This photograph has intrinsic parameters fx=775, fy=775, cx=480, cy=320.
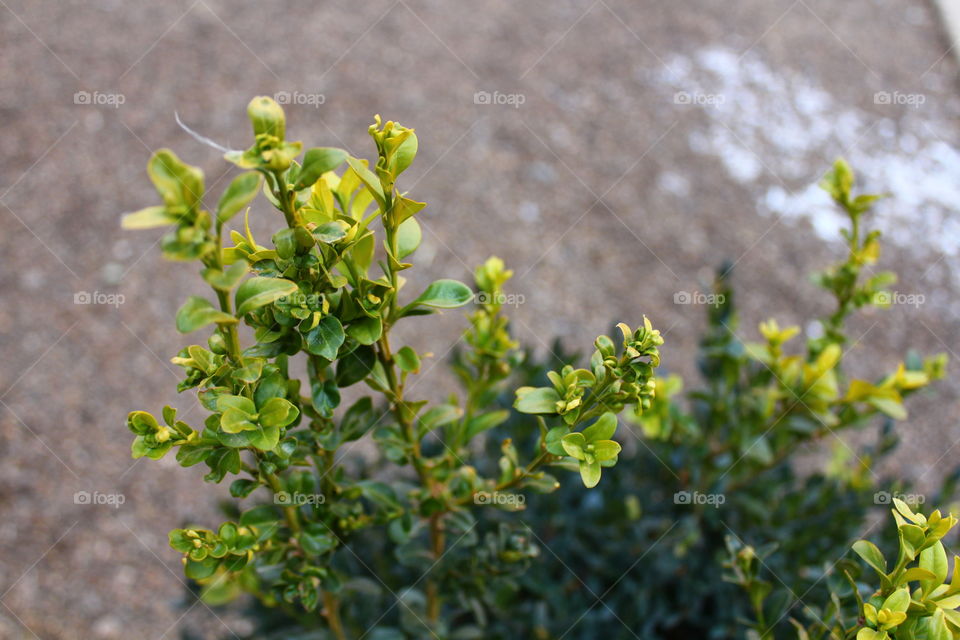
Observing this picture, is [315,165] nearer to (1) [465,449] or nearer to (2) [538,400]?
(2) [538,400]

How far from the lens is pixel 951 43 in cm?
532

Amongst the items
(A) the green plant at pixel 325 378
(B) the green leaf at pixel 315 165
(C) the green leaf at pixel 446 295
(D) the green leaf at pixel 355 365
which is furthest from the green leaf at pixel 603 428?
(B) the green leaf at pixel 315 165

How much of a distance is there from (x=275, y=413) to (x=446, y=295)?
1.25 feet

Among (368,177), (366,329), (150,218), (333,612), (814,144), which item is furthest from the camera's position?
(814,144)

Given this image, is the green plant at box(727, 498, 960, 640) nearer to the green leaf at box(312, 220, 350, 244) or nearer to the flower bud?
the green leaf at box(312, 220, 350, 244)

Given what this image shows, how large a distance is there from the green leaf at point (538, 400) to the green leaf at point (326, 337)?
34 cm

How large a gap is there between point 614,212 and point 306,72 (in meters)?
2.04

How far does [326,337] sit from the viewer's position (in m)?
1.26

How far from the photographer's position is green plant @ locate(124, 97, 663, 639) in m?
1.13

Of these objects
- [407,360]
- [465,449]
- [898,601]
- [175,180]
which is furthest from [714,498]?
[175,180]

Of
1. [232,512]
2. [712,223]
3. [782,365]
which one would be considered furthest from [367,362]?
[712,223]

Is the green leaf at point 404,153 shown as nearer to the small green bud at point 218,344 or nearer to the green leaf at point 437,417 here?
the small green bud at point 218,344

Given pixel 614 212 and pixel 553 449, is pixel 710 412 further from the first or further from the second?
pixel 614 212

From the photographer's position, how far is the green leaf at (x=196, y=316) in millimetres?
1089
